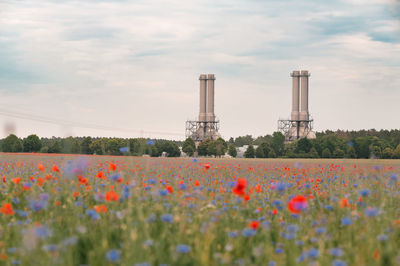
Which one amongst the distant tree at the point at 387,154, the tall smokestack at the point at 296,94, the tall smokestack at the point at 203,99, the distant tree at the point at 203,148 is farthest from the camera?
the tall smokestack at the point at 203,99

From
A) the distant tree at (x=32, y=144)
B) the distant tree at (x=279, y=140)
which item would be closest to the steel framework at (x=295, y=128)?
the distant tree at (x=279, y=140)

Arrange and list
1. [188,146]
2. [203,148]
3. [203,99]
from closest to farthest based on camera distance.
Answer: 1. [203,148]
2. [188,146]
3. [203,99]

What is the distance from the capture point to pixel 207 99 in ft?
273

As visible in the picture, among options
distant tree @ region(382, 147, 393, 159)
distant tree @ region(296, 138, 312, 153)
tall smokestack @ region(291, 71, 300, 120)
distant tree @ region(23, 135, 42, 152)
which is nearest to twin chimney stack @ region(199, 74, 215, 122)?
tall smokestack @ region(291, 71, 300, 120)

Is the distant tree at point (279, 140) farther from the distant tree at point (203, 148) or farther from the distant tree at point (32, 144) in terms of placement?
the distant tree at point (32, 144)

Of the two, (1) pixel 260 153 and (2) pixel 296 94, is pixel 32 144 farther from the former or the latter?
(2) pixel 296 94

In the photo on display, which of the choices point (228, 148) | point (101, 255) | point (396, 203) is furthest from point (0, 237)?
point (228, 148)

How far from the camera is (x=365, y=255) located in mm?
3930

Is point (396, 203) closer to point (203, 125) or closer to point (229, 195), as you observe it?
point (229, 195)

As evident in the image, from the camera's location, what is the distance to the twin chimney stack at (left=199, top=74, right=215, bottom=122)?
271ft

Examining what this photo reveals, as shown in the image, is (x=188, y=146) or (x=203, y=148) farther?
(x=188, y=146)

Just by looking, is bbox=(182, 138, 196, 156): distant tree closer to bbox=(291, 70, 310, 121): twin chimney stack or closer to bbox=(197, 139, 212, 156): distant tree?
bbox=(197, 139, 212, 156): distant tree

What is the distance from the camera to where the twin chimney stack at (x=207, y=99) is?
82688mm

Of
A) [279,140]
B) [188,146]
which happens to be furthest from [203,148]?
[279,140]
